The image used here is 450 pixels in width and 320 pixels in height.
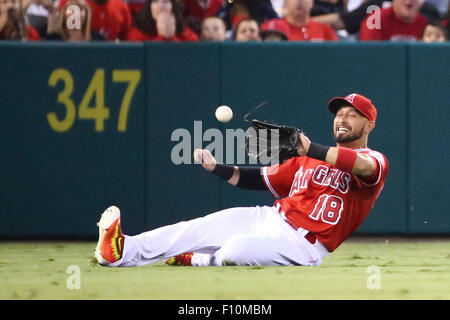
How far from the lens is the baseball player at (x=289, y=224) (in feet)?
22.3

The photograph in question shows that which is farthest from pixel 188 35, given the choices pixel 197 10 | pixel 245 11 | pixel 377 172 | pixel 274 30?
pixel 377 172

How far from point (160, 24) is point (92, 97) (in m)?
1.05

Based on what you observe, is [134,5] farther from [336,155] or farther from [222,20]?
[336,155]

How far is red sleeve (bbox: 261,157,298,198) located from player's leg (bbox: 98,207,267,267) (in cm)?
33

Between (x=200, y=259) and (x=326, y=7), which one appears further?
(x=326, y=7)

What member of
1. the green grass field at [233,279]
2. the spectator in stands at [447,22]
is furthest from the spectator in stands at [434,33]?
the green grass field at [233,279]

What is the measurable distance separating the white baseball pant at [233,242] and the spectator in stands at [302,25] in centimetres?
349

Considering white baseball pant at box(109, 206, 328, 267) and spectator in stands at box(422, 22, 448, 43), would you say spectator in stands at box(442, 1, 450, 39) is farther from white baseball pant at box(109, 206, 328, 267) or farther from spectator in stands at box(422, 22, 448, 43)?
white baseball pant at box(109, 206, 328, 267)

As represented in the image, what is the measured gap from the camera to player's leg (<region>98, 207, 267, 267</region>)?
268 inches

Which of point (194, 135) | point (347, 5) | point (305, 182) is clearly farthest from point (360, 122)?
point (347, 5)

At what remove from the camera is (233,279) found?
641 cm

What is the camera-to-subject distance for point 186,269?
23.1 feet
